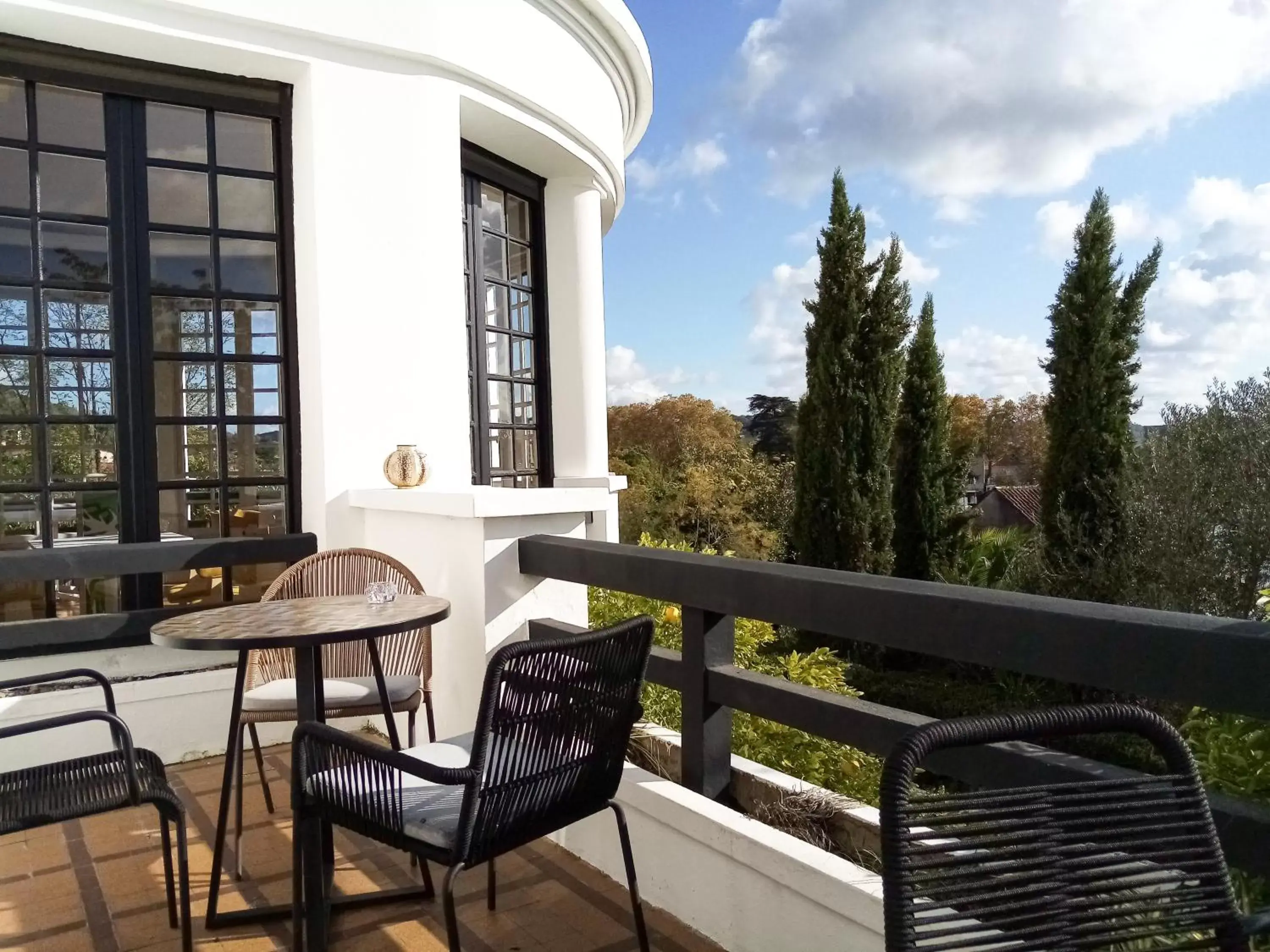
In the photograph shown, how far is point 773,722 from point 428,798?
→ 1.41 meters

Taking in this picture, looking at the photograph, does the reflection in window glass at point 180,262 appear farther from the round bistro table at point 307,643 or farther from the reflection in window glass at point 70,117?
the round bistro table at point 307,643

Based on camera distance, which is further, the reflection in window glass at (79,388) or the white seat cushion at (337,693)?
the reflection in window glass at (79,388)

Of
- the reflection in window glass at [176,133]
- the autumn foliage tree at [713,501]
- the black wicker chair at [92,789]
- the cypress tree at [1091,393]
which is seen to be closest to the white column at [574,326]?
the reflection in window glass at [176,133]

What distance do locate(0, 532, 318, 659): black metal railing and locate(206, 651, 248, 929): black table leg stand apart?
1.27 metres

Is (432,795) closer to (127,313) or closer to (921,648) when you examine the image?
(921,648)

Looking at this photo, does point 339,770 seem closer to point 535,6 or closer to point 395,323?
point 395,323

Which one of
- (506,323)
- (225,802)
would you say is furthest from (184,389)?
(225,802)

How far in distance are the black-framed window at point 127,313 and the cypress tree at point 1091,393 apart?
11.7 m

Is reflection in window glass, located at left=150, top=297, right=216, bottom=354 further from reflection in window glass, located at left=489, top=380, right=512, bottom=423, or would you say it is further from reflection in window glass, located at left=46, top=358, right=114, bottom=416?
reflection in window glass, located at left=489, top=380, right=512, bottom=423

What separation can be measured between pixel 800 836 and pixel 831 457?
41.7 feet

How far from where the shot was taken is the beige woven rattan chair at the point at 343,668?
2514mm

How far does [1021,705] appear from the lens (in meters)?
11.8

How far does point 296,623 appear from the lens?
218 cm

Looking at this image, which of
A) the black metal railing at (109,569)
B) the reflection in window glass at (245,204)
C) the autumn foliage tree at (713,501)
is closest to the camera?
the black metal railing at (109,569)
